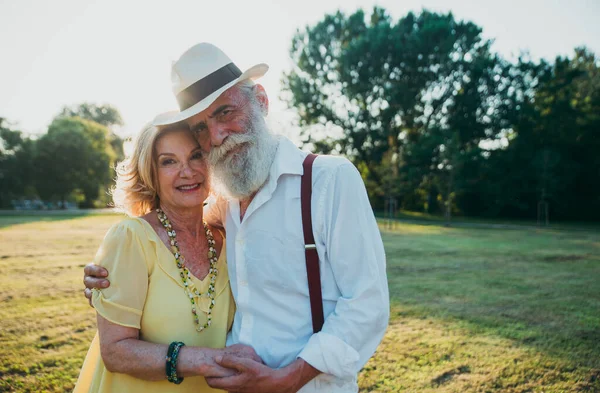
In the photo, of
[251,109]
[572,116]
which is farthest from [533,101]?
[251,109]

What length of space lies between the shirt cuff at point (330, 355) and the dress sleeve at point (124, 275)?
2.89ft

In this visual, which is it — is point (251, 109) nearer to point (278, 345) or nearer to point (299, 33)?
point (278, 345)

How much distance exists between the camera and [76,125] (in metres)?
41.5

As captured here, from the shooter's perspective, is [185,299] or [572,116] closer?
[185,299]

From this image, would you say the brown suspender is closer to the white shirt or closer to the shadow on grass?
the white shirt

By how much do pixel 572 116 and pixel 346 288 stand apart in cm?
3756

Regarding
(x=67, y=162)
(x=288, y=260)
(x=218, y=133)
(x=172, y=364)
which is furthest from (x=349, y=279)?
(x=67, y=162)

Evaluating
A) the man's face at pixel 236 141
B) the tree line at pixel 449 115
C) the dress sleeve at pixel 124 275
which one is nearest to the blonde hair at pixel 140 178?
the man's face at pixel 236 141

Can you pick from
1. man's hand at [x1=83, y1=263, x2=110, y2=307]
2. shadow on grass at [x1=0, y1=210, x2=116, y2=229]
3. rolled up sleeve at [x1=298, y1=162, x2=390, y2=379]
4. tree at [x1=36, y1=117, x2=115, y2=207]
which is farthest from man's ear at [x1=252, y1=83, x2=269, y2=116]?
tree at [x1=36, y1=117, x2=115, y2=207]

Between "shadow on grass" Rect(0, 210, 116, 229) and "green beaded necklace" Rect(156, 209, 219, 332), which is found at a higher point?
"green beaded necklace" Rect(156, 209, 219, 332)

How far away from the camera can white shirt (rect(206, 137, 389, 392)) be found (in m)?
1.75

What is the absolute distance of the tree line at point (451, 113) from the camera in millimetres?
29359

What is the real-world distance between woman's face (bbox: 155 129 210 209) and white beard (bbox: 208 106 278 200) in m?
0.14

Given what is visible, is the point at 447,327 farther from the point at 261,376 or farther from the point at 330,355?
the point at 261,376
